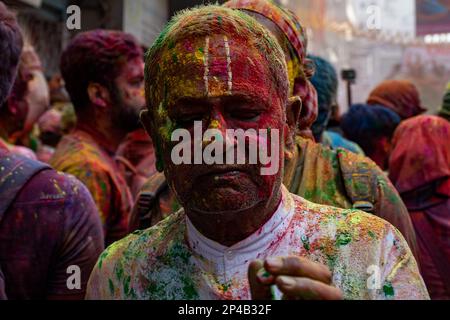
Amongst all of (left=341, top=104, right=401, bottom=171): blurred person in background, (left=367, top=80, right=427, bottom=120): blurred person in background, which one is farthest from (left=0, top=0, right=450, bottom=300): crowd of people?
(left=367, top=80, right=427, bottom=120): blurred person in background

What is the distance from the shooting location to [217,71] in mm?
1684

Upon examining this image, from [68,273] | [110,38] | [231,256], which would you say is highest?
[110,38]

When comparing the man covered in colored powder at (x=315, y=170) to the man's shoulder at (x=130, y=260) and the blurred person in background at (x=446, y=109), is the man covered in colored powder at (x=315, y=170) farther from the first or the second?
the blurred person in background at (x=446, y=109)

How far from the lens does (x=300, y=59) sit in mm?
2680

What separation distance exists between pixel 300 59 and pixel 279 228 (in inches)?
41.7

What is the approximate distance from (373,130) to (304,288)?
3834mm

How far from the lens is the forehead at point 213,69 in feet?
5.53

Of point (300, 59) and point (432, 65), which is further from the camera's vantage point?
point (432, 65)

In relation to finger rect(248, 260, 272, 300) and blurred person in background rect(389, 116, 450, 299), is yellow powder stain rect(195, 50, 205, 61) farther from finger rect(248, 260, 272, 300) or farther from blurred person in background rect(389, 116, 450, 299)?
blurred person in background rect(389, 116, 450, 299)

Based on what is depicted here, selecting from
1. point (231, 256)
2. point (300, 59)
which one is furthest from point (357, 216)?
point (300, 59)

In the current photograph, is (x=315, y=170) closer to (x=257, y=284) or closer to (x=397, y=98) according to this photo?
(x=257, y=284)

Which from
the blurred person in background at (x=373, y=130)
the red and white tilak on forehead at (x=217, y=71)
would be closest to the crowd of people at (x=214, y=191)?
the red and white tilak on forehead at (x=217, y=71)

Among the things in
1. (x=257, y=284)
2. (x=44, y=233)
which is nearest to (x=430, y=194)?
(x=44, y=233)

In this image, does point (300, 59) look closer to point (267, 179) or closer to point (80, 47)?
point (267, 179)
